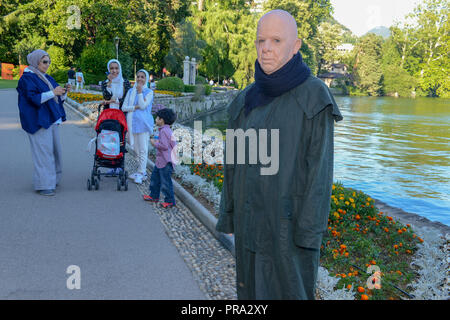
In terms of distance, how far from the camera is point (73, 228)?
5.36 meters

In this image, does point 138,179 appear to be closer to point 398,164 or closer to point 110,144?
point 110,144

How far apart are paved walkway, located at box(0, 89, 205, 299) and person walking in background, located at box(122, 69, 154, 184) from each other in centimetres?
57

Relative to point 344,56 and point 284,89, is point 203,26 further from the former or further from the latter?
point 344,56

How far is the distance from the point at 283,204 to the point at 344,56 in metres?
93.5

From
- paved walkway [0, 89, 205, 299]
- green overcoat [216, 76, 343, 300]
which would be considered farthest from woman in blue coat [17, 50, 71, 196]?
green overcoat [216, 76, 343, 300]

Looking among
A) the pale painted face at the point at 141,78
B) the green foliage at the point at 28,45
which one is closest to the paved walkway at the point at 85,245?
the pale painted face at the point at 141,78

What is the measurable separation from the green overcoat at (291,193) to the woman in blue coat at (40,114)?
500 centimetres

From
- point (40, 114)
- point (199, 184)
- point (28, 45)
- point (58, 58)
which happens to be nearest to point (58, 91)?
point (40, 114)

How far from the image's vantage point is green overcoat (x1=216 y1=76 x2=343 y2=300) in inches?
92.1

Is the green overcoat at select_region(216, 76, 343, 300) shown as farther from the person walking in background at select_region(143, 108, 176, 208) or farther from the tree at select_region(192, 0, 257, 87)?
the tree at select_region(192, 0, 257, 87)

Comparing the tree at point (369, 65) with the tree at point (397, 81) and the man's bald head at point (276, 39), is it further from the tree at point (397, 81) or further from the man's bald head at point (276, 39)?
the man's bald head at point (276, 39)

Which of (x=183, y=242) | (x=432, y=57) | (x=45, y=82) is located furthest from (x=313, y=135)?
(x=432, y=57)

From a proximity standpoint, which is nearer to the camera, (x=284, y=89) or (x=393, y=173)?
(x=284, y=89)

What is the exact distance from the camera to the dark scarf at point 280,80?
7.88 feet
